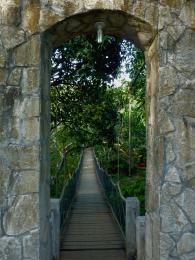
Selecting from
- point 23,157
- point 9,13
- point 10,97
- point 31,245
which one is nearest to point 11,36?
point 9,13

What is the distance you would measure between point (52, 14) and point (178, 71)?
134 centimetres

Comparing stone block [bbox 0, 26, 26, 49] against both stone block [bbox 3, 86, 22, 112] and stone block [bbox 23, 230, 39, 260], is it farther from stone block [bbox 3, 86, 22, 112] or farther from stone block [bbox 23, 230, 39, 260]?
stone block [bbox 23, 230, 39, 260]

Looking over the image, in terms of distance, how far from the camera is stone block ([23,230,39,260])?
387 cm

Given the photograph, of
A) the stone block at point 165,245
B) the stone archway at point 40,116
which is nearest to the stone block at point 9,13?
the stone archway at point 40,116

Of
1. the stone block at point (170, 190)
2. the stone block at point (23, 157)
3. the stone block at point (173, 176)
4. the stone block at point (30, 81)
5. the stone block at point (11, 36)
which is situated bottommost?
the stone block at point (170, 190)

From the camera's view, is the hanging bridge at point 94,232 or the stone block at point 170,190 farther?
the hanging bridge at point 94,232

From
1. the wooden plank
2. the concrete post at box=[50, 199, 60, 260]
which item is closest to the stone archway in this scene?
the concrete post at box=[50, 199, 60, 260]

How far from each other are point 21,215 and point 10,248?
33 cm

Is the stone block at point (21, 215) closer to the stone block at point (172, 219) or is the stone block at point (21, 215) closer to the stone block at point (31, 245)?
the stone block at point (31, 245)

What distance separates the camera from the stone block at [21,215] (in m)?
3.87

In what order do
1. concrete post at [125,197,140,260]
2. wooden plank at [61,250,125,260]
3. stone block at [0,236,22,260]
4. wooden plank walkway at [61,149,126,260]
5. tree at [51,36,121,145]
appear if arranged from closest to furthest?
1. stone block at [0,236,22,260]
2. wooden plank at [61,250,125,260]
3. concrete post at [125,197,140,260]
4. wooden plank walkway at [61,149,126,260]
5. tree at [51,36,121,145]

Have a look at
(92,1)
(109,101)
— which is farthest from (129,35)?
(109,101)

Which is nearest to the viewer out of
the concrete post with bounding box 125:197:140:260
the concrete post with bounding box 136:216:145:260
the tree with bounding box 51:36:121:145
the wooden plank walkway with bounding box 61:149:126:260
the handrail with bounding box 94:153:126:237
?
the concrete post with bounding box 136:216:145:260

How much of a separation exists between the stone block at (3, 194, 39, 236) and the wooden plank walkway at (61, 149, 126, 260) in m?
2.39
